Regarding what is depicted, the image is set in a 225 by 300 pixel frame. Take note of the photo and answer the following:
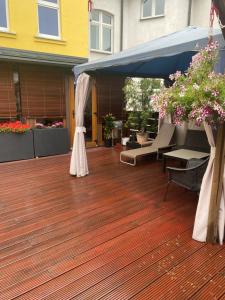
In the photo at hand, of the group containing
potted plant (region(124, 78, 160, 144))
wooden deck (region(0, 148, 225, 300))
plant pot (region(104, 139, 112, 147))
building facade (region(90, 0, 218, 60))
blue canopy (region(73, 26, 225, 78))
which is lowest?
wooden deck (region(0, 148, 225, 300))

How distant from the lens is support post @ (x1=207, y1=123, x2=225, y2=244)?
8.84 ft

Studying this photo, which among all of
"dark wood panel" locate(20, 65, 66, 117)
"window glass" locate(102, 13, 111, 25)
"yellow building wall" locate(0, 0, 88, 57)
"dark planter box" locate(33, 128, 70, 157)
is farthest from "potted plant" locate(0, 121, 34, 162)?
"window glass" locate(102, 13, 111, 25)

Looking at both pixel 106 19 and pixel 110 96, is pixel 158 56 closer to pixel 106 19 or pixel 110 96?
pixel 110 96

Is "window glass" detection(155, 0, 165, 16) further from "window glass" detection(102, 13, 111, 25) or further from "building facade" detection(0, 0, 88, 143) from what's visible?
"building facade" detection(0, 0, 88, 143)

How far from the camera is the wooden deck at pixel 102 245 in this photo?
2203mm

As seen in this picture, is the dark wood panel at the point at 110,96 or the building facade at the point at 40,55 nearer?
the building facade at the point at 40,55

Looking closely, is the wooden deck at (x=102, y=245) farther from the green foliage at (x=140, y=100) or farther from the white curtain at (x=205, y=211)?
the green foliage at (x=140, y=100)

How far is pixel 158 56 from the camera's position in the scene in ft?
11.9

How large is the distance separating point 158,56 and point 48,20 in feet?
16.8

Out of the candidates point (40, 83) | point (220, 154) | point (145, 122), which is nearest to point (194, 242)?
point (220, 154)

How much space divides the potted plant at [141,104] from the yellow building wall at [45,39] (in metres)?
1.99

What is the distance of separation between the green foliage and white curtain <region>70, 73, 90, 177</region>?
3045 millimetres

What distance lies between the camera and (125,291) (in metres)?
2.16

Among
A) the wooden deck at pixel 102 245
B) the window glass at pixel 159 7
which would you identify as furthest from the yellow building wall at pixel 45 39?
the wooden deck at pixel 102 245
